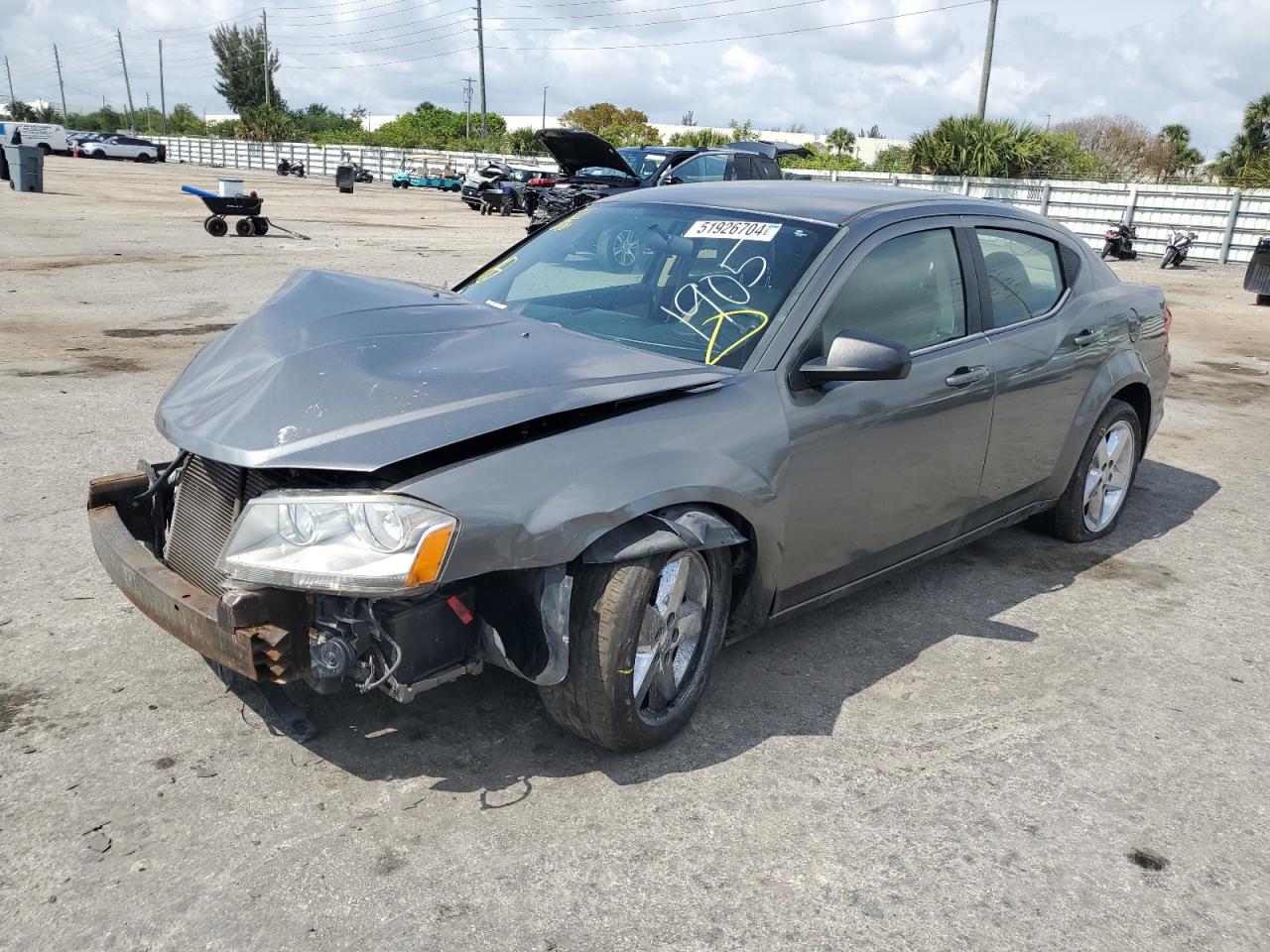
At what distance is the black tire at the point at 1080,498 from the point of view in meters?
5.12

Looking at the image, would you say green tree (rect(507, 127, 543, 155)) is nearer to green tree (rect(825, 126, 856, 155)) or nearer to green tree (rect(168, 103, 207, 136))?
green tree (rect(825, 126, 856, 155))

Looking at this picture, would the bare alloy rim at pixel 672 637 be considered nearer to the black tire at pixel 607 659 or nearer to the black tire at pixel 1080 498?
the black tire at pixel 607 659

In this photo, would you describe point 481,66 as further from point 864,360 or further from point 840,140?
point 864,360

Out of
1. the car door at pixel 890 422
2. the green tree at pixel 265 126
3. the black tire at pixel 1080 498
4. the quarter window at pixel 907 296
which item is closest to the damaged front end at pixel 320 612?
the car door at pixel 890 422

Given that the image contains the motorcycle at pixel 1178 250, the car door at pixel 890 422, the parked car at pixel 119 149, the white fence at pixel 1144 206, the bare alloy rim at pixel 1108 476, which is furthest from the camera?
the parked car at pixel 119 149

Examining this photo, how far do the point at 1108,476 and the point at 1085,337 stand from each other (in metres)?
0.88

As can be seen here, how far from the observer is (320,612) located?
279 centimetres

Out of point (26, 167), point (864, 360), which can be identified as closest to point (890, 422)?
point (864, 360)

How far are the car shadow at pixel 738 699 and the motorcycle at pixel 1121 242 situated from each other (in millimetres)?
20555

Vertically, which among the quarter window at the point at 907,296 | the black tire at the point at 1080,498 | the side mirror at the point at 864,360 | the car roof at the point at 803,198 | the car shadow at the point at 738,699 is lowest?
the car shadow at the point at 738,699

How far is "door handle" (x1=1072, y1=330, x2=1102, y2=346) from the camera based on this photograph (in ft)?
15.8

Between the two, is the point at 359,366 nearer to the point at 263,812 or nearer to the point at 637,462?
the point at 637,462

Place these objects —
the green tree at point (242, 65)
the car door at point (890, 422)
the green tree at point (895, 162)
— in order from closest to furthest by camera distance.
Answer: the car door at point (890, 422) < the green tree at point (895, 162) < the green tree at point (242, 65)

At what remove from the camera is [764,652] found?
400 centimetres
